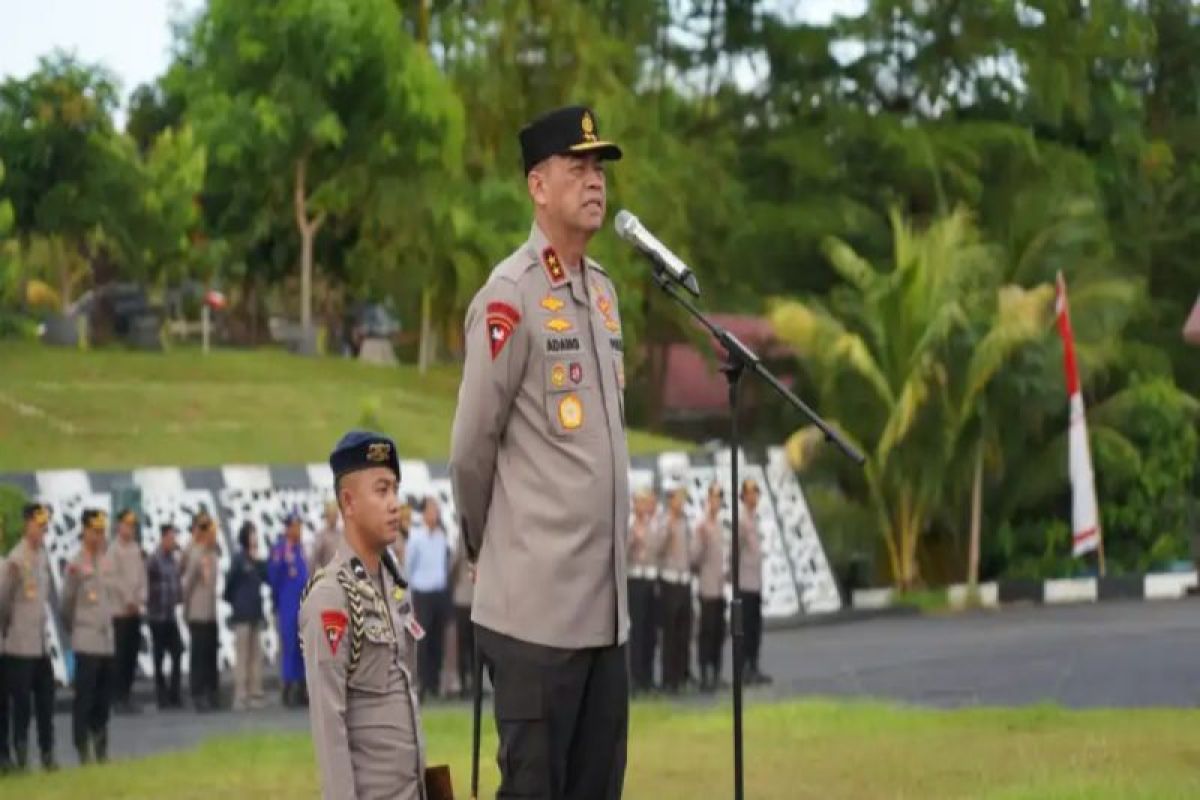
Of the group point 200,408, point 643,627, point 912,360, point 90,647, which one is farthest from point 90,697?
point 200,408

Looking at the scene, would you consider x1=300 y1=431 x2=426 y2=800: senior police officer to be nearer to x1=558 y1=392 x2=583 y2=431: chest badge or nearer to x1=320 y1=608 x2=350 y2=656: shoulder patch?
x1=320 y1=608 x2=350 y2=656: shoulder patch

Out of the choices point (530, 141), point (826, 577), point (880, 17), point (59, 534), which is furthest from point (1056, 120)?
point (530, 141)

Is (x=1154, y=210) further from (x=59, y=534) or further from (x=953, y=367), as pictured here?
(x=59, y=534)

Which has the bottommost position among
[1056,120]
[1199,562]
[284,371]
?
[1199,562]

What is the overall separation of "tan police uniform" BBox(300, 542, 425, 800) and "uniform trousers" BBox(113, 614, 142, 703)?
50.8ft

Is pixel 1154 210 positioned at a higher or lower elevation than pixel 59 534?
higher

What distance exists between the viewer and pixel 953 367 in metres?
33.9

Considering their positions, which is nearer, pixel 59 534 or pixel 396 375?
pixel 59 534

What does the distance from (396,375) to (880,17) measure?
9.71 metres

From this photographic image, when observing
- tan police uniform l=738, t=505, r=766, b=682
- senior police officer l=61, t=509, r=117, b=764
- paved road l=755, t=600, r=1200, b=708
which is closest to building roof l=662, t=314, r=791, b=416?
paved road l=755, t=600, r=1200, b=708

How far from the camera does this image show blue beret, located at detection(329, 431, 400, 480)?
20.4 ft

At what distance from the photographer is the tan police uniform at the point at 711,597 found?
23312 millimetres

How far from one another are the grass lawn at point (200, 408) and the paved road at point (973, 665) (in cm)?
772

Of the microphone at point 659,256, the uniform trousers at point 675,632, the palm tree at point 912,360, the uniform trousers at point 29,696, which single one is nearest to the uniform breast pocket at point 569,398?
the microphone at point 659,256
